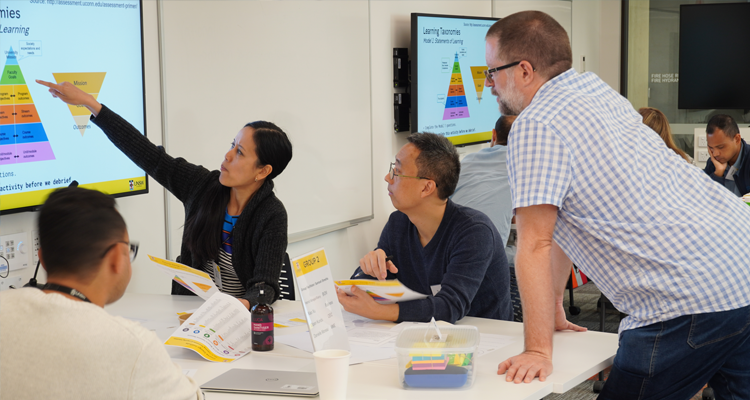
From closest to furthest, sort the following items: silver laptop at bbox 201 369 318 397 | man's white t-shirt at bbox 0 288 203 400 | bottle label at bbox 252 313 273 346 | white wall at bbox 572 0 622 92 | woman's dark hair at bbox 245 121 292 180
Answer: man's white t-shirt at bbox 0 288 203 400
silver laptop at bbox 201 369 318 397
bottle label at bbox 252 313 273 346
woman's dark hair at bbox 245 121 292 180
white wall at bbox 572 0 622 92

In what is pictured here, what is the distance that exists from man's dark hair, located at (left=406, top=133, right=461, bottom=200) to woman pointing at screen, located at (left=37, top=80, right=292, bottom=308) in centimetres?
54

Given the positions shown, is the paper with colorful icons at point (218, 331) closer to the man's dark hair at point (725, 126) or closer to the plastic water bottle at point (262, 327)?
the plastic water bottle at point (262, 327)

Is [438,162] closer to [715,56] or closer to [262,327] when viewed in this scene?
[262,327]

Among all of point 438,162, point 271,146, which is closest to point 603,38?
point 438,162

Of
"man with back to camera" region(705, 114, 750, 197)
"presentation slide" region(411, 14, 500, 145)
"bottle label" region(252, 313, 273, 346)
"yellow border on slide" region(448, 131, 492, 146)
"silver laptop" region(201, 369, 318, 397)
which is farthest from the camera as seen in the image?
"yellow border on slide" region(448, 131, 492, 146)

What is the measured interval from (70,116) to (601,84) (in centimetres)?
195

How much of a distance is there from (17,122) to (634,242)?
2.07 m

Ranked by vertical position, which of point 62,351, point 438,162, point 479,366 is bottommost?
point 479,366

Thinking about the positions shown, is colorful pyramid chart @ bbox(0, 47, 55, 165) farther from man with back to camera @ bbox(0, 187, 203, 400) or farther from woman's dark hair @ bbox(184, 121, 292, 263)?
man with back to camera @ bbox(0, 187, 203, 400)

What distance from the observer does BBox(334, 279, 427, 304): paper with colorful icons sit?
204cm

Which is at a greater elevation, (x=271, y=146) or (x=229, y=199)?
(x=271, y=146)

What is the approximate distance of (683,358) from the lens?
1599mm

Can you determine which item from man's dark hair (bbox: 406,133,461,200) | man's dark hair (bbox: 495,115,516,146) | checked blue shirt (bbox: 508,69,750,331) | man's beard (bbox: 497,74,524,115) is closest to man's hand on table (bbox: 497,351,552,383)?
checked blue shirt (bbox: 508,69,750,331)

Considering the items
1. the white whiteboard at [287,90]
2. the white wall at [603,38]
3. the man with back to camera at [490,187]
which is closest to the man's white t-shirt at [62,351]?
the white whiteboard at [287,90]
